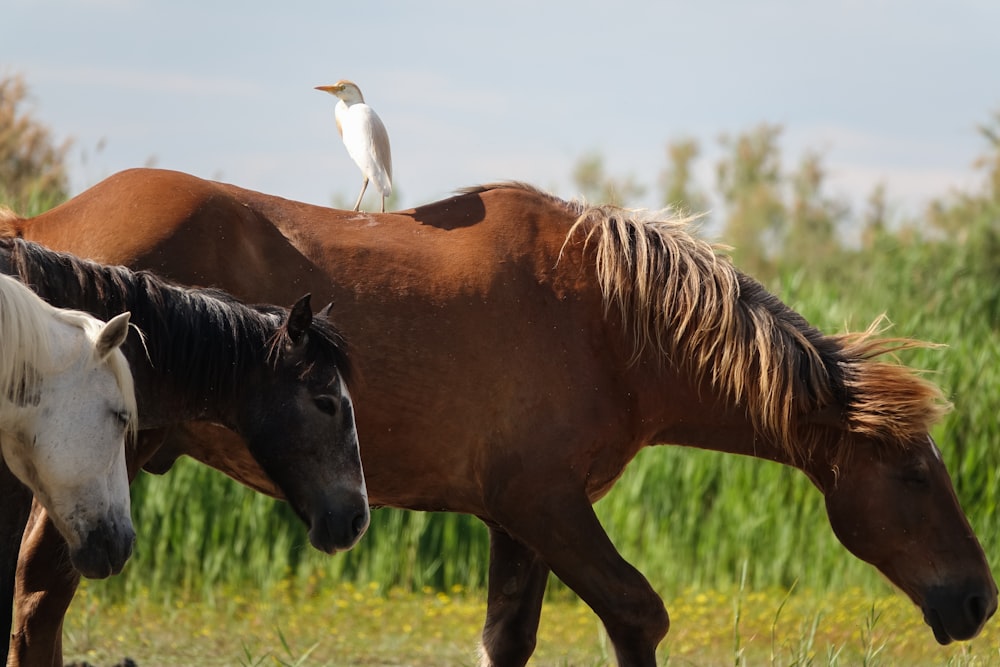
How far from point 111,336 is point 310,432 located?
→ 29.6 inches

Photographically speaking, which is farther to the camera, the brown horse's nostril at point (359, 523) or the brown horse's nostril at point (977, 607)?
the brown horse's nostril at point (977, 607)

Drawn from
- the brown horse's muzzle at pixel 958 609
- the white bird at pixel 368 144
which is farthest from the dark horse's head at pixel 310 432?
the brown horse's muzzle at pixel 958 609

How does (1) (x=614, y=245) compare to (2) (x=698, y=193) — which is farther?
(2) (x=698, y=193)

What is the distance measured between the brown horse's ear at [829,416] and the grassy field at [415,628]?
1.84m

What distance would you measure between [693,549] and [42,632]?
18.9 ft

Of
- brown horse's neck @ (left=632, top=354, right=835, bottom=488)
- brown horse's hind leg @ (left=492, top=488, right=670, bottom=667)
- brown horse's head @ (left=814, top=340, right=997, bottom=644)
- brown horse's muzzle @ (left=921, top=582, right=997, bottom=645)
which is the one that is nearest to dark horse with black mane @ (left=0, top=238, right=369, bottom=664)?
brown horse's hind leg @ (left=492, top=488, right=670, bottom=667)

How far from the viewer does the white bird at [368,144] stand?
16.4 ft

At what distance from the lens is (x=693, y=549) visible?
9.09 meters

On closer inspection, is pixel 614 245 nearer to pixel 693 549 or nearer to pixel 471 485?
pixel 471 485

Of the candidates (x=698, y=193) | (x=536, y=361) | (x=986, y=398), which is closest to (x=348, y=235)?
(x=536, y=361)

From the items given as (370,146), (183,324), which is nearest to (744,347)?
(370,146)

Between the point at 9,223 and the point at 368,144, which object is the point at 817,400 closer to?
the point at 368,144

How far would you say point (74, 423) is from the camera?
313cm

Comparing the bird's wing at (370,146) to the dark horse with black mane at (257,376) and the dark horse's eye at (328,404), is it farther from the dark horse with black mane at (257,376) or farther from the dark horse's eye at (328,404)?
the dark horse's eye at (328,404)
